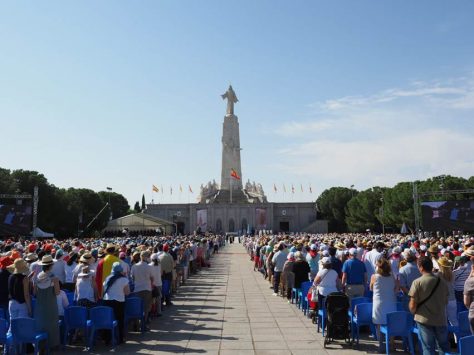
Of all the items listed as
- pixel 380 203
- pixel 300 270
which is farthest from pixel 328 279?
pixel 380 203

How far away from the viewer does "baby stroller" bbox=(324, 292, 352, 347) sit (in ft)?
34.0

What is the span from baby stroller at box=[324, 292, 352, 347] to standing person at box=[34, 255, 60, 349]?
17.6 feet

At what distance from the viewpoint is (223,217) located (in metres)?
95.8

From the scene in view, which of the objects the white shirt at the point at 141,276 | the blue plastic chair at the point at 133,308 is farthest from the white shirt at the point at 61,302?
the white shirt at the point at 141,276

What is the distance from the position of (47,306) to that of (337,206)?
9967 centimetres

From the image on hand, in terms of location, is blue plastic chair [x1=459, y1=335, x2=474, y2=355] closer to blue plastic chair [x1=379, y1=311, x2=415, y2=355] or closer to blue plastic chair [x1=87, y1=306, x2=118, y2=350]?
blue plastic chair [x1=379, y1=311, x2=415, y2=355]

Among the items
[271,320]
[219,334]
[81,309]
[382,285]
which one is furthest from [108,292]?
[382,285]

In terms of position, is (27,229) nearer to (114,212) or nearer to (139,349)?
(139,349)

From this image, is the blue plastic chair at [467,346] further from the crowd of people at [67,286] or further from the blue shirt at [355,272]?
the crowd of people at [67,286]

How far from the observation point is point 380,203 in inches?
3332

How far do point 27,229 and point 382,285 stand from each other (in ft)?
118

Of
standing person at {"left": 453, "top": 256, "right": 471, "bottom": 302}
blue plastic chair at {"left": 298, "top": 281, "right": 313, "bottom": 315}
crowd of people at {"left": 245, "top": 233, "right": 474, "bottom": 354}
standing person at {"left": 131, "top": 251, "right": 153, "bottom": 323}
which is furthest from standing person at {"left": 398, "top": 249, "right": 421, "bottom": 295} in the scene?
standing person at {"left": 131, "top": 251, "right": 153, "bottom": 323}

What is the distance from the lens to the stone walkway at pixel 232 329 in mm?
10359

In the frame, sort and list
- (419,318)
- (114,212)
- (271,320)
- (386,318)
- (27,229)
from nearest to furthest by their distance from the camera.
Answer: (419,318)
(386,318)
(271,320)
(27,229)
(114,212)
